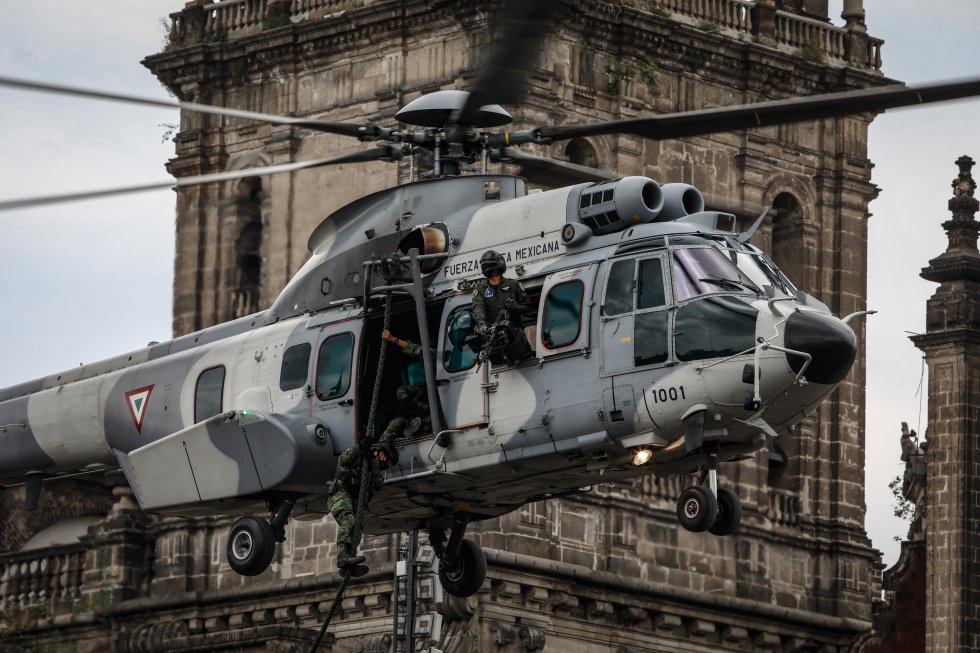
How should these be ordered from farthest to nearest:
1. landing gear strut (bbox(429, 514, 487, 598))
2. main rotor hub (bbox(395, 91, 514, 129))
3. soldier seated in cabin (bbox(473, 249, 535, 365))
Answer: landing gear strut (bbox(429, 514, 487, 598)) < main rotor hub (bbox(395, 91, 514, 129)) < soldier seated in cabin (bbox(473, 249, 535, 365))

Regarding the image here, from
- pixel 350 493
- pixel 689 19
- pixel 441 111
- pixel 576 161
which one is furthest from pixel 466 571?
pixel 689 19

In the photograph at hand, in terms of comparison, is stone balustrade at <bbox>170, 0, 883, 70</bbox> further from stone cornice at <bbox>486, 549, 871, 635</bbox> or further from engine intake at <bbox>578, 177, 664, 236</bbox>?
engine intake at <bbox>578, 177, 664, 236</bbox>

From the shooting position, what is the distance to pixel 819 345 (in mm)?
30875

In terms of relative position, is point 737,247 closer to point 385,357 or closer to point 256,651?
point 385,357

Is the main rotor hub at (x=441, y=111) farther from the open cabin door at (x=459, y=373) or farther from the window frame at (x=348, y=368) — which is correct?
the window frame at (x=348, y=368)

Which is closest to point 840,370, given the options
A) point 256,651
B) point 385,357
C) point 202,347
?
point 385,357

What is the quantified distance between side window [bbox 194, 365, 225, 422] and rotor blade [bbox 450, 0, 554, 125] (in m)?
6.84

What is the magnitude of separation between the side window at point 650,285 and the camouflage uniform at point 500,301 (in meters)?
1.45

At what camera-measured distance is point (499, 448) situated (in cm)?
3250

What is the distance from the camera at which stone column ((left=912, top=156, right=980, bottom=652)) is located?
5625 centimetres

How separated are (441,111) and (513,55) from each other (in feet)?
21.2

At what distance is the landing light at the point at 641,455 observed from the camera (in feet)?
104

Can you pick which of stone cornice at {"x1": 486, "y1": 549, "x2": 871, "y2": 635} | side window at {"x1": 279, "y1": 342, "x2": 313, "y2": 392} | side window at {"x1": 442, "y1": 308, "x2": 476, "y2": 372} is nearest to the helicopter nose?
side window at {"x1": 442, "y1": 308, "x2": 476, "y2": 372}

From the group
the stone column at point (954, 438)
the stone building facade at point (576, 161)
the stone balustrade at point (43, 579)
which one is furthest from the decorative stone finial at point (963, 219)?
the stone balustrade at point (43, 579)
